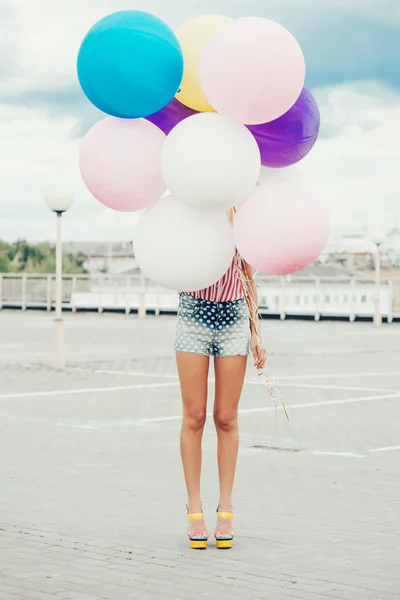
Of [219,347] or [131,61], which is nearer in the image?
[131,61]

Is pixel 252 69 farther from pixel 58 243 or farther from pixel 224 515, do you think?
pixel 58 243

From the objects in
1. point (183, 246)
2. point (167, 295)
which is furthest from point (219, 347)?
point (167, 295)

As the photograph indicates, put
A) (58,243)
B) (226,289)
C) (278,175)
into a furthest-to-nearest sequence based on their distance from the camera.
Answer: (58,243), (226,289), (278,175)

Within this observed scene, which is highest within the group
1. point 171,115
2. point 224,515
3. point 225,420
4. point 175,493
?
point 171,115

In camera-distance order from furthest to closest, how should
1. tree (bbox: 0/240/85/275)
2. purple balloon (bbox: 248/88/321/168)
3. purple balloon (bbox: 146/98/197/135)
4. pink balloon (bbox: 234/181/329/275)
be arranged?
tree (bbox: 0/240/85/275) < purple balloon (bbox: 146/98/197/135) < purple balloon (bbox: 248/88/321/168) < pink balloon (bbox: 234/181/329/275)

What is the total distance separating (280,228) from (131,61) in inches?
40.7

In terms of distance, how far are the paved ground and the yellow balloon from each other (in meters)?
2.25

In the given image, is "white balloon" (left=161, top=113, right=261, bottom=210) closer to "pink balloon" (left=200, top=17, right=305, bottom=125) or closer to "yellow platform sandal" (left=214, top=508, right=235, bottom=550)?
"pink balloon" (left=200, top=17, right=305, bottom=125)

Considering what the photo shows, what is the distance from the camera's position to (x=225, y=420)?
6.33m

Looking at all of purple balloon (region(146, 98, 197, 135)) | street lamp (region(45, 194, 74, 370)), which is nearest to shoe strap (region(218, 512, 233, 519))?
purple balloon (region(146, 98, 197, 135))

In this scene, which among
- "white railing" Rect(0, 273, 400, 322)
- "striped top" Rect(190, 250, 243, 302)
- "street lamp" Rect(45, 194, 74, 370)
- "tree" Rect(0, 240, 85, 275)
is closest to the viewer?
"striped top" Rect(190, 250, 243, 302)

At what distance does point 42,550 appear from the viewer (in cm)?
609

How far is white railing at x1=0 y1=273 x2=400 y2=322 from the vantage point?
4112 centimetres

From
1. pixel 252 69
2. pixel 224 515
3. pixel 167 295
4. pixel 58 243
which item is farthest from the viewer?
pixel 167 295
